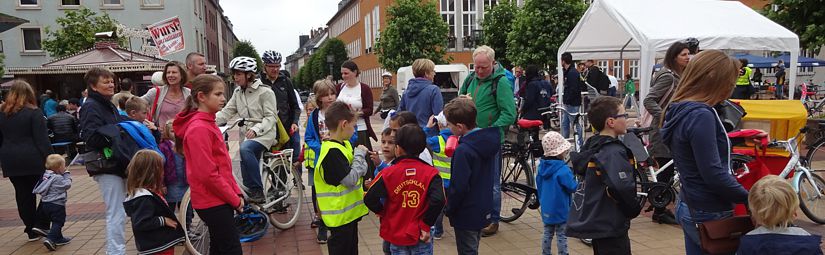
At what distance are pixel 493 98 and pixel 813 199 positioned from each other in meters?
3.27

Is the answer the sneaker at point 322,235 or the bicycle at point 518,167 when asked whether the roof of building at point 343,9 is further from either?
the sneaker at point 322,235

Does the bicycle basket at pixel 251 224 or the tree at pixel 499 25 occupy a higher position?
the tree at pixel 499 25

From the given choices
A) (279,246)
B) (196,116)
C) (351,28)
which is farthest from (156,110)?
(351,28)

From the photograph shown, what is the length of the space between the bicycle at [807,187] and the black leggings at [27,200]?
7.22 metres

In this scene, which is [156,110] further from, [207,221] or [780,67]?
[780,67]

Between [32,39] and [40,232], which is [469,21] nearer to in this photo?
[32,39]

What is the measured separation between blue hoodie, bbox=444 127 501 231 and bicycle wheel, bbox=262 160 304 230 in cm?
256

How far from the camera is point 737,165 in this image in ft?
15.3

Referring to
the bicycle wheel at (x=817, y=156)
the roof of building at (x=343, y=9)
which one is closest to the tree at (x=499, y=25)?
the bicycle wheel at (x=817, y=156)

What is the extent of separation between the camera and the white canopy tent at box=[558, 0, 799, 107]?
896 centimetres

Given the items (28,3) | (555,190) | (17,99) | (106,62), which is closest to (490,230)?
(555,190)

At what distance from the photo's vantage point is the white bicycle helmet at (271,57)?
6.15 meters

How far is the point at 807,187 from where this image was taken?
545cm

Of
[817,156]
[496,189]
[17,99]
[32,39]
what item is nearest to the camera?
[496,189]
